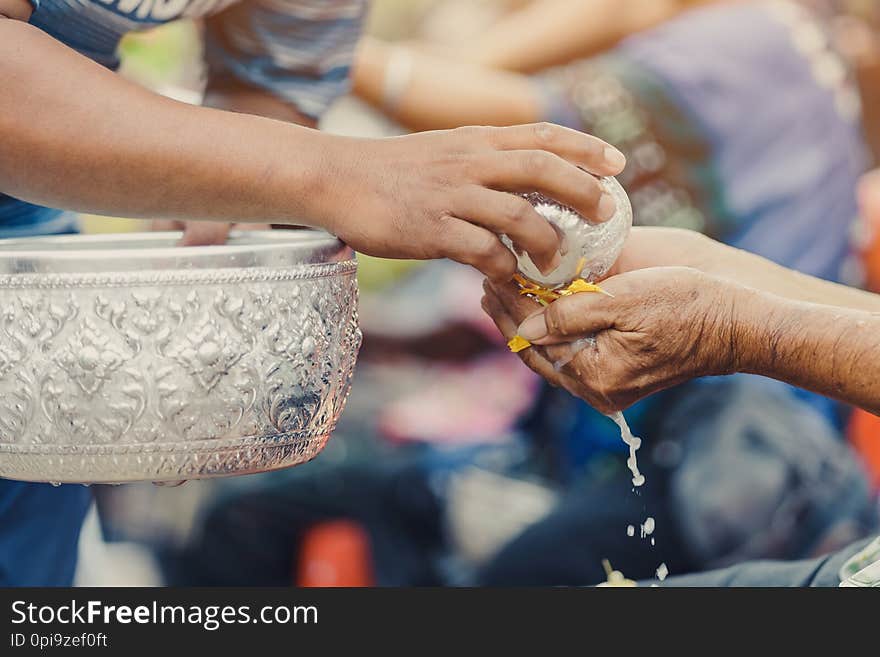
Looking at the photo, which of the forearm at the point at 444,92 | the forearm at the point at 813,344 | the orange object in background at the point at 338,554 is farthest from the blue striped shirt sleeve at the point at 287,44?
the orange object in background at the point at 338,554

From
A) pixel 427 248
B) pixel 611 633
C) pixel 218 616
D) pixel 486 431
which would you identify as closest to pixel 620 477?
pixel 486 431

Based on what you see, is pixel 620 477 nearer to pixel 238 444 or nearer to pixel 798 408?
pixel 798 408

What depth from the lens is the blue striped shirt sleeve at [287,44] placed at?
135cm

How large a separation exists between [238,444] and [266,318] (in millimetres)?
111

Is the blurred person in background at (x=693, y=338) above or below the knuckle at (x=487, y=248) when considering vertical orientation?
below

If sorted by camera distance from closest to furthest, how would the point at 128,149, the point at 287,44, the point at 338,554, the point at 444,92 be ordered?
1. the point at 128,149
2. the point at 287,44
3. the point at 444,92
4. the point at 338,554

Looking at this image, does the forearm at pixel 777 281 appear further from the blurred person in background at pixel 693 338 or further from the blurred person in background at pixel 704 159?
the blurred person in background at pixel 704 159

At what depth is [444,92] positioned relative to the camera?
2.19 metres

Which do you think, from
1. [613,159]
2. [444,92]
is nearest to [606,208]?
[613,159]

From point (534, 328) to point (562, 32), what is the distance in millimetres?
1344

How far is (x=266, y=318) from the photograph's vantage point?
90 centimetres

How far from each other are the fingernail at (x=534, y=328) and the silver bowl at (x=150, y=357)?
0.76 ft

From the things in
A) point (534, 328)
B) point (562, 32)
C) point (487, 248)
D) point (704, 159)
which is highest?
point (487, 248)

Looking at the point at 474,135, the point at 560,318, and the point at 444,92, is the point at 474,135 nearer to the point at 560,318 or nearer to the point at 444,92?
the point at 560,318
